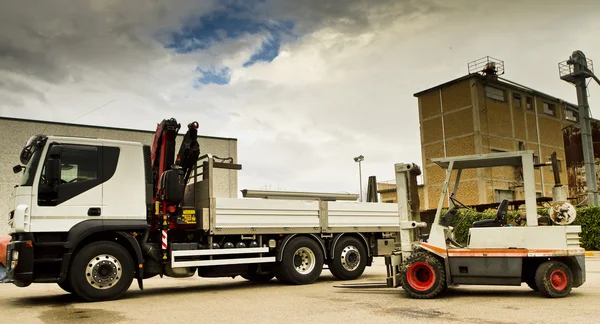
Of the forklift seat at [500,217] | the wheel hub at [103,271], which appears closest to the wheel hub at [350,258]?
the forklift seat at [500,217]

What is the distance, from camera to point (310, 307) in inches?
352

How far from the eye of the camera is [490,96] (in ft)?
140

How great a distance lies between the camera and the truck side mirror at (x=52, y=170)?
984 cm

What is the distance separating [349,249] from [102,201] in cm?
612

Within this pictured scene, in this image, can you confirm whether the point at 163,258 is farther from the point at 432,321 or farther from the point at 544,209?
the point at 544,209

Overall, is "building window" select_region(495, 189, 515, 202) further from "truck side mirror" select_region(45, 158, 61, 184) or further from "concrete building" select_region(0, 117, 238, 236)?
"truck side mirror" select_region(45, 158, 61, 184)

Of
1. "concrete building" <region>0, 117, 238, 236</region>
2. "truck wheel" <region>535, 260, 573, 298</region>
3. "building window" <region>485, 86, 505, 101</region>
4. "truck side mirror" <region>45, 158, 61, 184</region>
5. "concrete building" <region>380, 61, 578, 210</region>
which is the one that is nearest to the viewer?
"truck wheel" <region>535, 260, 573, 298</region>

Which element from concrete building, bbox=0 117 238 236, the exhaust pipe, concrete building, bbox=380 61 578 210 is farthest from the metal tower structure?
the exhaust pipe

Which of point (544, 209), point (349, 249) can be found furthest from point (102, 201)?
point (544, 209)

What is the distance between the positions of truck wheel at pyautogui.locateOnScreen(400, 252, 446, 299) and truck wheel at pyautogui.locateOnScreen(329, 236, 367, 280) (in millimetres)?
3688

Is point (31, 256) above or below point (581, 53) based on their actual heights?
below

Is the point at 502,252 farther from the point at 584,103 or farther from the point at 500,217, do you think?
the point at 584,103

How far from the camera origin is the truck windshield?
32.7ft

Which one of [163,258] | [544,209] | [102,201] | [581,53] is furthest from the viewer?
[581,53]
